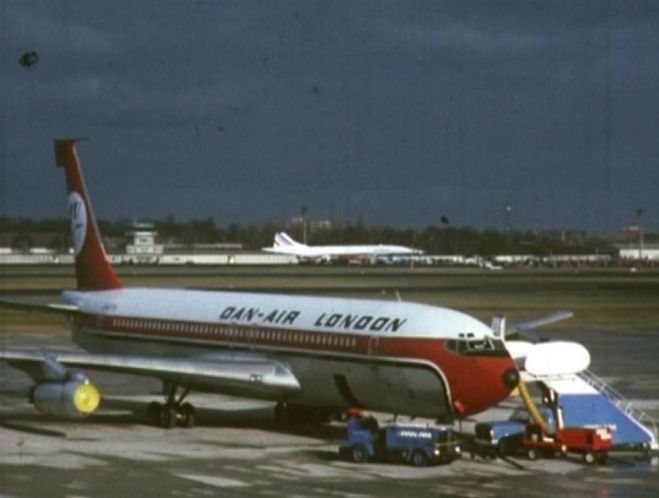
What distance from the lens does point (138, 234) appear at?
189 meters

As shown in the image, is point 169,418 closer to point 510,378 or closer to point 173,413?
point 173,413

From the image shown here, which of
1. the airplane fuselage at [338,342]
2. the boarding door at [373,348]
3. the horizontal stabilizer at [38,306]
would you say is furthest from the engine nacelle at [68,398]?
the horizontal stabilizer at [38,306]

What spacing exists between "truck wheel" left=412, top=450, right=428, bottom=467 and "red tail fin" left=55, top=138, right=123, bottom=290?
1941 cm

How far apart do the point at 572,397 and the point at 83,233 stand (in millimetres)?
22719

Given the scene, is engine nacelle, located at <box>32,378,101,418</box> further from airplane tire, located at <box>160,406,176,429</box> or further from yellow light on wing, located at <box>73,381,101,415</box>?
airplane tire, located at <box>160,406,176,429</box>

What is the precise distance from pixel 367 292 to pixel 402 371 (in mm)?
79386

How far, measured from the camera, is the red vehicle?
117ft

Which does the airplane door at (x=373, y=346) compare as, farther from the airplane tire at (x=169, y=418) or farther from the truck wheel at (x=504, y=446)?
the airplane tire at (x=169, y=418)

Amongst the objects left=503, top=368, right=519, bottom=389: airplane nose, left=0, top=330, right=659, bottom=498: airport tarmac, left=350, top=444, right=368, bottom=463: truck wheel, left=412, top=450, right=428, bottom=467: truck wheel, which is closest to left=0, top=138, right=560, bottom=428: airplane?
left=503, top=368, right=519, bottom=389: airplane nose

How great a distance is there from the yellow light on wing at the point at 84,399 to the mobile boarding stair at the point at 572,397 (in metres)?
12.3

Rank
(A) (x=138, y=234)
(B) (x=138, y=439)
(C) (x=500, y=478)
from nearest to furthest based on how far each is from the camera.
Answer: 1. (C) (x=500, y=478)
2. (B) (x=138, y=439)
3. (A) (x=138, y=234)

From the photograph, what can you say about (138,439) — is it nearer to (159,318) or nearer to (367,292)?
(159,318)

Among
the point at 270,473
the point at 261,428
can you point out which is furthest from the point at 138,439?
the point at 270,473

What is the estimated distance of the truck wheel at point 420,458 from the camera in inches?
1357
